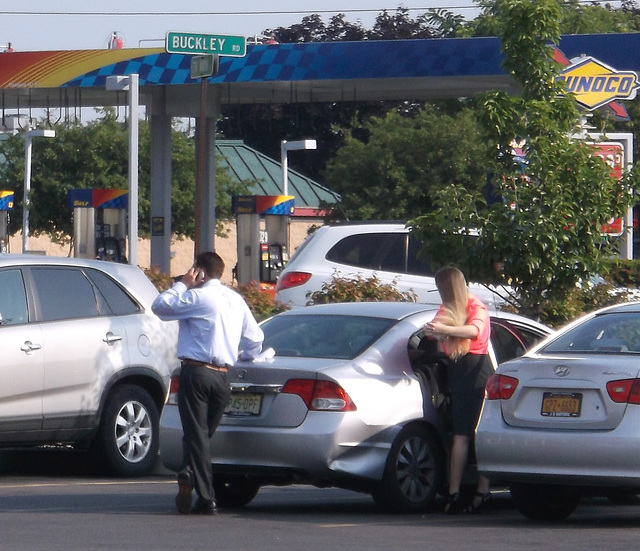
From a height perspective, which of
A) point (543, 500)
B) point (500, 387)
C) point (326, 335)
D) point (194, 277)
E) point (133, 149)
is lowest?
point (543, 500)

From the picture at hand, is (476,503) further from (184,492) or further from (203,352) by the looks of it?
(203,352)

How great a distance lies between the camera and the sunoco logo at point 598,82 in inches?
790

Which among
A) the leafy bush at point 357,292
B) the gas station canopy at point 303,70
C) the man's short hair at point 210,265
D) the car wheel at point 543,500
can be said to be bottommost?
the car wheel at point 543,500

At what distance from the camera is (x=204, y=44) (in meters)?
19.1

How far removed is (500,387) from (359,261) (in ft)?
25.9

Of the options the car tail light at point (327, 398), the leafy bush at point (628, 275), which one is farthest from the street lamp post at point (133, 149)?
the car tail light at point (327, 398)

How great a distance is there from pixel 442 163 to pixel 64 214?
18350 millimetres

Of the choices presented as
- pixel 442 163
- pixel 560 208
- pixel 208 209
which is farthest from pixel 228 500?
pixel 442 163

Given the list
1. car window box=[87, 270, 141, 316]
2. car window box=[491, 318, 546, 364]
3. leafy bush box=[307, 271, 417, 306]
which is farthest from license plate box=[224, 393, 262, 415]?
leafy bush box=[307, 271, 417, 306]

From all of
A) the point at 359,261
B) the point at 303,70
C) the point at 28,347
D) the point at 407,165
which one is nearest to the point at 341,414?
the point at 28,347

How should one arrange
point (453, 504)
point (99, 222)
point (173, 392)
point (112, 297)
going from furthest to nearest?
1. point (99, 222)
2. point (112, 297)
3. point (173, 392)
4. point (453, 504)

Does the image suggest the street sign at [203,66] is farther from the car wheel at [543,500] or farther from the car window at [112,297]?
the car wheel at [543,500]

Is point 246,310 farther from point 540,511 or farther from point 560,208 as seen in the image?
point 560,208

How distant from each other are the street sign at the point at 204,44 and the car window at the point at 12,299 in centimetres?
801
